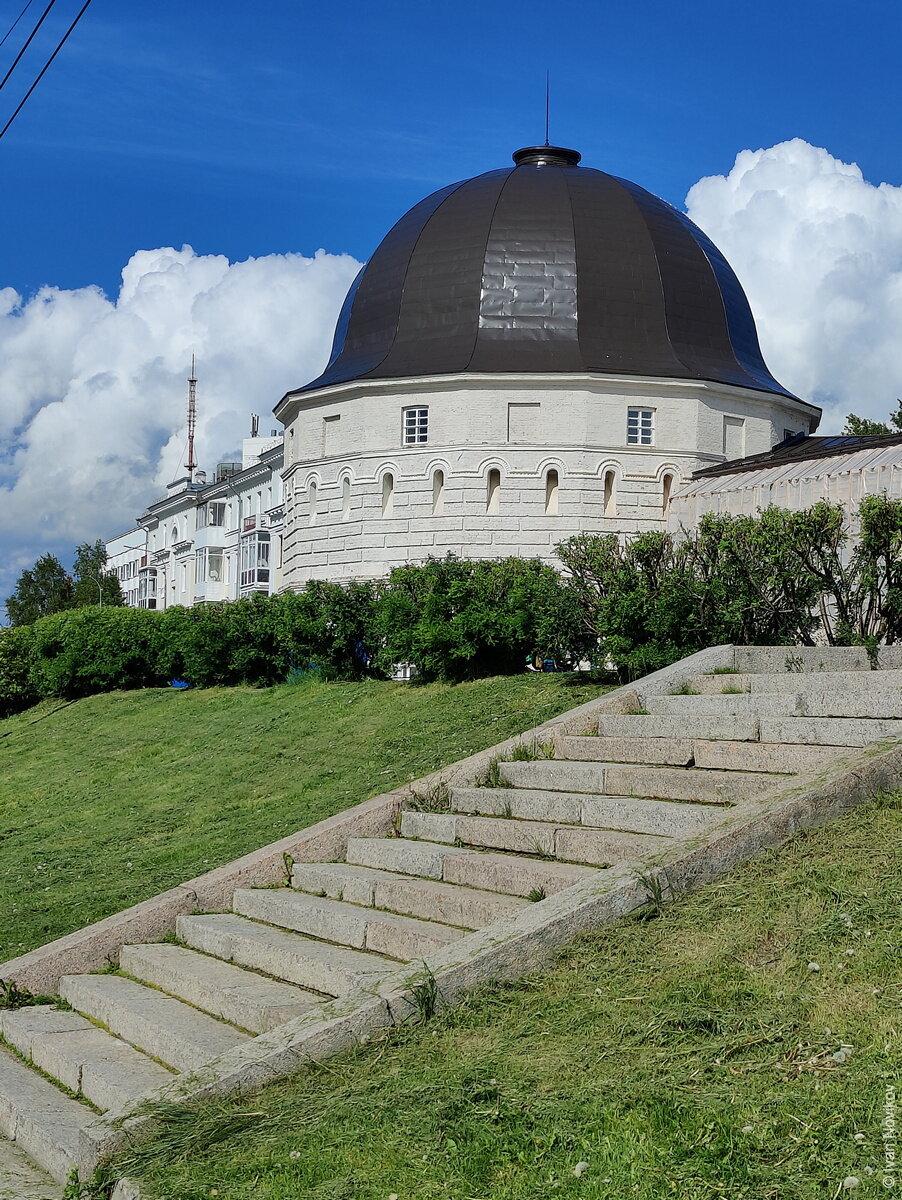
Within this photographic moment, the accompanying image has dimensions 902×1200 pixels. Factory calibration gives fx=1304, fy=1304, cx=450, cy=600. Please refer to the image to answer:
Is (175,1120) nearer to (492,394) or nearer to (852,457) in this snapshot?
(852,457)

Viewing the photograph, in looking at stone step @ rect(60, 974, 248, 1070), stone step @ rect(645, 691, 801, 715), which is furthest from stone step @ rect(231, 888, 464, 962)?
stone step @ rect(645, 691, 801, 715)

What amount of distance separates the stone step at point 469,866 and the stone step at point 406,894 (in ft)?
0.21

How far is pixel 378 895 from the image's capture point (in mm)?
7668

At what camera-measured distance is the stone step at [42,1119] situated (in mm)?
5543

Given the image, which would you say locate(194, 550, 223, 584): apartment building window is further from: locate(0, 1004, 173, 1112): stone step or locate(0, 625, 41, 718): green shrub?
locate(0, 1004, 173, 1112): stone step

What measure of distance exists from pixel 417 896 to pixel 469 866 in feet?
1.30

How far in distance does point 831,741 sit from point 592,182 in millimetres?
32875

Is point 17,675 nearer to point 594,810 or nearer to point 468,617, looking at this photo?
point 468,617

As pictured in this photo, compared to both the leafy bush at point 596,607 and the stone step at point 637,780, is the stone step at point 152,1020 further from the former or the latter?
the leafy bush at point 596,607

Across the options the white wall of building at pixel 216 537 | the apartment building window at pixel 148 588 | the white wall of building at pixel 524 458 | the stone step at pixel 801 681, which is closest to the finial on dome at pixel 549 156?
the white wall of building at pixel 524 458

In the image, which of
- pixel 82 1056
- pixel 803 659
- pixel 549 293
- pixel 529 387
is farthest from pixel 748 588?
pixel 549 293

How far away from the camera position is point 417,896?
7293mm

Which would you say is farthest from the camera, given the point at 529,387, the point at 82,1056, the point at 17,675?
the point at 529,387

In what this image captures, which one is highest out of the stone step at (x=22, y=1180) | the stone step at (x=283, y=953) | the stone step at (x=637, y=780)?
the stone step at (x=637, y=780)
